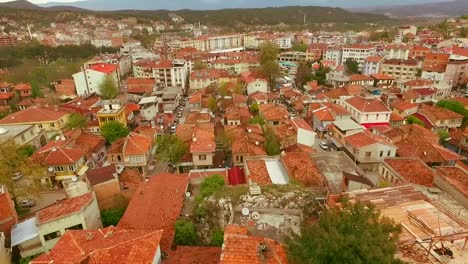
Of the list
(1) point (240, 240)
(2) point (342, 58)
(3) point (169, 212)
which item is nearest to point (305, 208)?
(1) point (240, 240)

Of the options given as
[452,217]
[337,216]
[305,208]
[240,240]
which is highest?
[337,216]

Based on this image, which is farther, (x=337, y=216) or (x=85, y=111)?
(x=85, y=111)

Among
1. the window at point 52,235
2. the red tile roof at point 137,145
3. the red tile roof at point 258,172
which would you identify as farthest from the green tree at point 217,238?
the red tile roof at point 137,145

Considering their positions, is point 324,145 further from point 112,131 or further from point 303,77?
point 303,77

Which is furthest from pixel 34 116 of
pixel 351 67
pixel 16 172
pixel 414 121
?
pixel 351 67

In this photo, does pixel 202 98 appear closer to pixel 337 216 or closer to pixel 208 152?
pixel 208 152

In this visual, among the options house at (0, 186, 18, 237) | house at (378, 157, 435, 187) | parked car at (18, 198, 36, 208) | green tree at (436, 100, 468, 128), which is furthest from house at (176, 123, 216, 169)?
green tree at (436, 100, 468, 128)

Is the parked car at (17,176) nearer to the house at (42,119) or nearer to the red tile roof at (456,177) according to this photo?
the house at (42,119)
